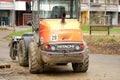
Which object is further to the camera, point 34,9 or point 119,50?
point 119,50

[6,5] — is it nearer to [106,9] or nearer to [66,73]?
[106,9]

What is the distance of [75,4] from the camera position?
1598cm

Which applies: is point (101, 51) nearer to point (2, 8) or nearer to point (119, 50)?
point (119, 50)

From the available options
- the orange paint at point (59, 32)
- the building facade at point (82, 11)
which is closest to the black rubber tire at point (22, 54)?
the orange paint at point (59, 32)

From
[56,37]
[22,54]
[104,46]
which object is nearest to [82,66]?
[56,37]

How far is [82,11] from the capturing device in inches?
3287

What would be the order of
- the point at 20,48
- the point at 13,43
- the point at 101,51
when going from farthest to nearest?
the point at 101,51 < the point at 13,43 < the point at 20,48

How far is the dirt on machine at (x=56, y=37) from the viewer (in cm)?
1439

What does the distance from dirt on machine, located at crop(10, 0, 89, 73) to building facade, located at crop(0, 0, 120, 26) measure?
170ft

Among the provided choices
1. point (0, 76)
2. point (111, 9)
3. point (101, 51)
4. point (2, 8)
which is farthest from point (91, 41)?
point (111, 9)

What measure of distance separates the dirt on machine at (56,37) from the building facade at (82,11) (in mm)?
51713

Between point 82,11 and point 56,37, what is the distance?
6940cm

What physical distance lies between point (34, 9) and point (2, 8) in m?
59.0

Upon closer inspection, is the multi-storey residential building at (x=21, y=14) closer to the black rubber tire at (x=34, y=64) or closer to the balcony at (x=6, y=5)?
the balcony at (x=6, y=5)
